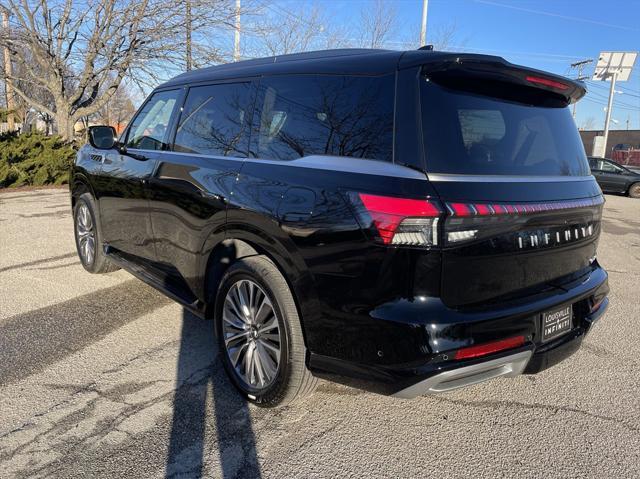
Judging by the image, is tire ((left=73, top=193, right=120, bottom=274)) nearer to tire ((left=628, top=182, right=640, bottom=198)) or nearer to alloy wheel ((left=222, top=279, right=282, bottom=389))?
alloy wheel ((left=222, top=279, right=282, bottom=389))

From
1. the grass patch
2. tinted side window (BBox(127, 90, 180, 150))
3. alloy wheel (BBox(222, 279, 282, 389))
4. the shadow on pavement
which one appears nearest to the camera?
alloy wheel (BBox(222, 279, 282, 389))

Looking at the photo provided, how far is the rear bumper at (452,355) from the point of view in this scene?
217cm

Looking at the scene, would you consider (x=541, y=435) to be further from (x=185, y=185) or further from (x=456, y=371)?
(x=185, y=185)

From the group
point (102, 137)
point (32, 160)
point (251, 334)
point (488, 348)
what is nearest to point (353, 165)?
point (488, 348)

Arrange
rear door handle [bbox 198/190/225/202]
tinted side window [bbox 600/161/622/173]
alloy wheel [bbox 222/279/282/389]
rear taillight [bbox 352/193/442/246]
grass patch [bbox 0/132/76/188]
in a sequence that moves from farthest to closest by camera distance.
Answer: tinted side window [bbox 600/161/622/173], grass patch [bbox 0/132/76/188], rear door handle [bbox 198/190/225/202], alloy wheel [bbox 222/279/282/389], rear taillight [bbox 352/193/442/246]

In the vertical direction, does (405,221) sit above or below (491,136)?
below

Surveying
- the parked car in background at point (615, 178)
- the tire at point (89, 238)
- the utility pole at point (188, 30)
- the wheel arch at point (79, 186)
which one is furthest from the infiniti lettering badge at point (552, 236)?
the parked car in background at point (615, 178)

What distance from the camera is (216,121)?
11.1ft

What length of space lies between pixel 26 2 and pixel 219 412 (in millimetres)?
15465

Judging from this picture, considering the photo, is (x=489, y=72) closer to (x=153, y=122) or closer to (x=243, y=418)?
(x=243, y=418)

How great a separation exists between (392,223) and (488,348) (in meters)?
0.73

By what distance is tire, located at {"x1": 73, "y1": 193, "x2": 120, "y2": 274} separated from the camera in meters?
4.96

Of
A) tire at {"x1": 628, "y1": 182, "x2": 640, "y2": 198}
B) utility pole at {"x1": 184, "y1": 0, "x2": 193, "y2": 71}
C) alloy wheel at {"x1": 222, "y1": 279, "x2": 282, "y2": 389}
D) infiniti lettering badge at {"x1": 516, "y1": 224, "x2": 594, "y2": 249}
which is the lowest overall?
tire at {"x1": 628, "y1": 182, "x2": 640, "y2": 198}

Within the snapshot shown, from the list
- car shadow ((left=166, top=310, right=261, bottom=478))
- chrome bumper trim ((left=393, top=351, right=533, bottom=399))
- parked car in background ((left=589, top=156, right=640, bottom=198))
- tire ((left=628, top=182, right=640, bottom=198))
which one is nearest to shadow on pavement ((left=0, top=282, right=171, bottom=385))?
car shadow ((left=166, top=310, right=261, bottom=478))
